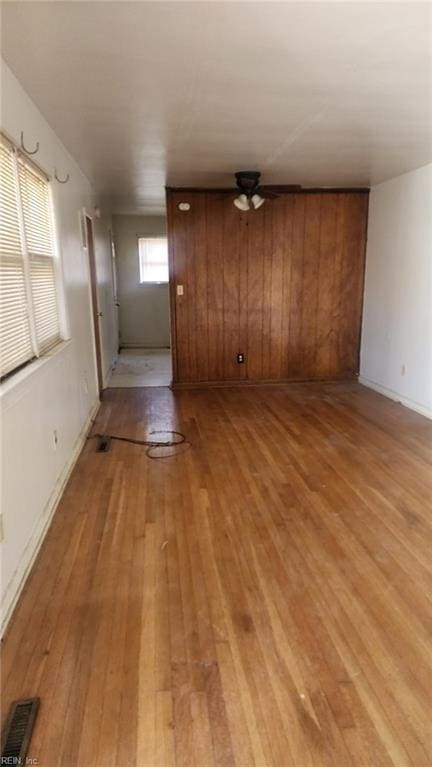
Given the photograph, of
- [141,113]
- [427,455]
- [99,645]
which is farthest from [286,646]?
[141,113]

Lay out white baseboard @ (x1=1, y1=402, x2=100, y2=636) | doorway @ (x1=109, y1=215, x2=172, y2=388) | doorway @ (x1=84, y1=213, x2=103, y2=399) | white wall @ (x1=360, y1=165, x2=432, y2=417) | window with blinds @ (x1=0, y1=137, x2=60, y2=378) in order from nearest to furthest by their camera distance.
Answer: white baseboard @ (x1=1, y1=402, x2=100, y2=636) → window with blinds @ (x1=0, y1=137, x2=60, y2=378) → white wall @ (x1=360, y1=165, x2=432, y2=417) → doorway @ (x1=84, y1=213, x2=103, y2=399) → doorway @ (x1=109, y1=215, x2=172, y2=388)

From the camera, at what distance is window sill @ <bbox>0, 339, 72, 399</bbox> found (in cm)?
203

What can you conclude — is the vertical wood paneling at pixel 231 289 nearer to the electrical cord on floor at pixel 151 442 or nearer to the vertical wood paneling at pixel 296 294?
the vertical wood paneling at pixel 296 294

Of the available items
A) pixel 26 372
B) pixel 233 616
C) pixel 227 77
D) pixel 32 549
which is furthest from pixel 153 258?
pixel 233 616

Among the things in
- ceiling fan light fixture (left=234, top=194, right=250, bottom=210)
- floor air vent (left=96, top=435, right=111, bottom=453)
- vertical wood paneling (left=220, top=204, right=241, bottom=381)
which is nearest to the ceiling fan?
ceiling fan light fixture (left=234, top=194, right=250, bottom=210)

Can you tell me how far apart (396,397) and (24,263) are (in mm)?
4079

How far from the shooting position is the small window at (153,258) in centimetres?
848

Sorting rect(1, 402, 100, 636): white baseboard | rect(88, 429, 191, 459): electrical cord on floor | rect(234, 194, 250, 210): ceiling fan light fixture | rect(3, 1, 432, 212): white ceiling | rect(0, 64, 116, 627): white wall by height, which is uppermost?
rect(3, 1, 432, 212): white ceiling

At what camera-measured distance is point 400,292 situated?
16.3ft

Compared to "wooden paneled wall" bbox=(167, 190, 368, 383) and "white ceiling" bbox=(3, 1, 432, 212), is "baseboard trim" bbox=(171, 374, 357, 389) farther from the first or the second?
"white ceiling" bbox=(3, 1, 432, 212)

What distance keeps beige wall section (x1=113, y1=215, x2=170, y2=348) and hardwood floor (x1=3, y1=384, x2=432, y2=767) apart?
18.1ft

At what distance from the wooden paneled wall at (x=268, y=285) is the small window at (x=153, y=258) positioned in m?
3.15

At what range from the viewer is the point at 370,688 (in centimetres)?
157

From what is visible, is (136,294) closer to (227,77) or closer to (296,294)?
(296,294)
